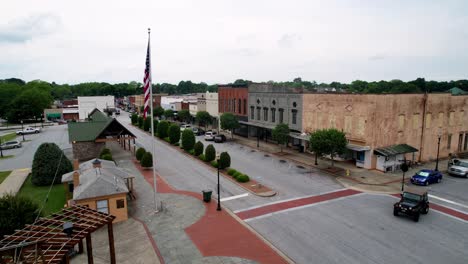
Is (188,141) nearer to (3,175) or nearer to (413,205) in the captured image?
(3,175)

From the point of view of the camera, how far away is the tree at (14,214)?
48.1ft

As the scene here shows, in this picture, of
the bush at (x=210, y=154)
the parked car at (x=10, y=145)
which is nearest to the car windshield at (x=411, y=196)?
the bush at (x=210, y=154)

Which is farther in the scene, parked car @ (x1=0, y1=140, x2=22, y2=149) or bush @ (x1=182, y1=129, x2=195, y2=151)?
parked car @ (x1=0, y1=140, x2=22, y2=149)

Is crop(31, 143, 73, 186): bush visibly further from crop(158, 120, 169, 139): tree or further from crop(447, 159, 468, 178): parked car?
crop(447, 159, 468, 178): parked car

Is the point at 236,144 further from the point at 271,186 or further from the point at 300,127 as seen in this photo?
the point at 271,186

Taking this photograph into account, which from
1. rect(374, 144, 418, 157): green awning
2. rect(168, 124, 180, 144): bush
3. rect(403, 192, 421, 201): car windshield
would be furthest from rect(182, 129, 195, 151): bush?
rect(403, 192, 421, 201): car windshield

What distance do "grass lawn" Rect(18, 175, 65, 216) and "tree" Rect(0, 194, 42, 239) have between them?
6530mm

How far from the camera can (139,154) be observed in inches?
1407

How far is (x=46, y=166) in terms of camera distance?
91.7ft

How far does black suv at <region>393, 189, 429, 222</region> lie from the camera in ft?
64.5

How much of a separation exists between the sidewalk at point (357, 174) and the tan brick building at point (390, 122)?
1377 millimetres

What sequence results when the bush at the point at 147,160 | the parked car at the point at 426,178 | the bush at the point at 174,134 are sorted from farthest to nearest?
the bush at the point at 174,134 < the bush at the point at 147,160 < the parked car at the point at 426,178

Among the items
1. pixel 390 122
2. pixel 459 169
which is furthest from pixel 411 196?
pixel 390 122

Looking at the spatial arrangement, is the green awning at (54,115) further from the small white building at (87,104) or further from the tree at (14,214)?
the tree at (14,214)
